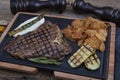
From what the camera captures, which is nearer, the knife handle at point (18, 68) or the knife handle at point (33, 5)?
the knife handle at point (18, 68)

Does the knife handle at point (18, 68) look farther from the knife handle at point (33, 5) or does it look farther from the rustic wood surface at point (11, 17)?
the knife handle at point (33, 5)

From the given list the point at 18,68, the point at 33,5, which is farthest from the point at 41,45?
the point at 33,5

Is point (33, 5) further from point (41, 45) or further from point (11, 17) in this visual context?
point (41, 45)

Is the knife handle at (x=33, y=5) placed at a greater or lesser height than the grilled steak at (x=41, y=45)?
greater

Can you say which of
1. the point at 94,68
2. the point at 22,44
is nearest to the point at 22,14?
the point at 22,44

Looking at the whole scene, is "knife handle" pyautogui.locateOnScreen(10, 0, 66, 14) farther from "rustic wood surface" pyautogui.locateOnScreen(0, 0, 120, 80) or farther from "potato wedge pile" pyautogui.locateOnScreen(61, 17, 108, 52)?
"potato wedge pile" pyautogui.locateOnScreen(61, 17, 108, 52)

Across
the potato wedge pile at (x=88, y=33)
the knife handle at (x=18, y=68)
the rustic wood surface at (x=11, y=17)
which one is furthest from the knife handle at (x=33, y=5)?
the knife handle at (x=18, y=68)
